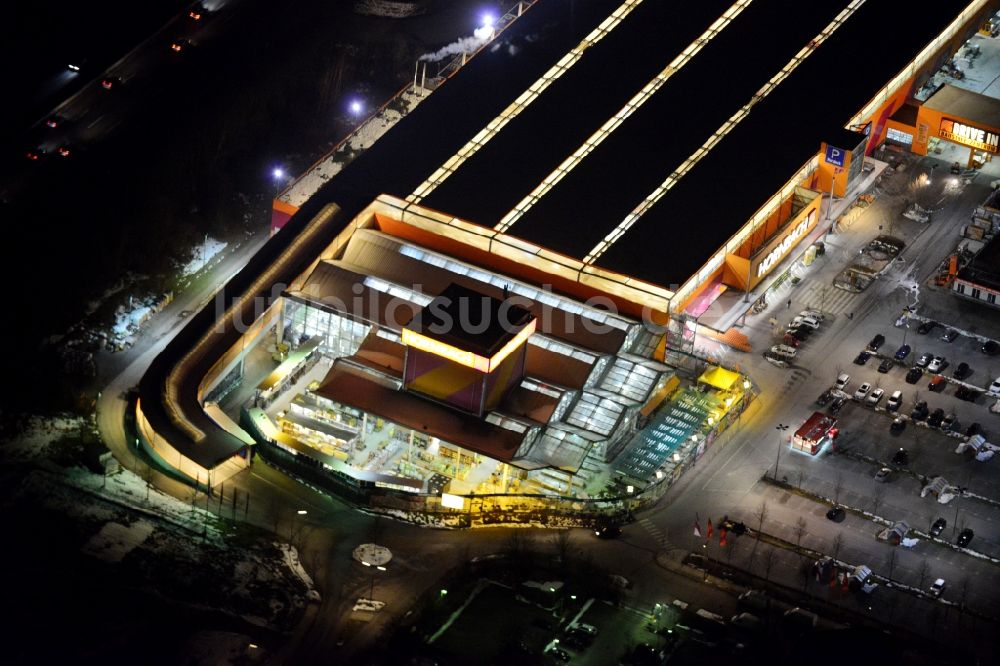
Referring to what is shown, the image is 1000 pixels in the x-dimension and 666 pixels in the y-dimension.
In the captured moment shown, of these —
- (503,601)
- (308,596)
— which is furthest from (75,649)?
(503,601)

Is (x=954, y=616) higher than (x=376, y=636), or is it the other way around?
(x=954, y=616)

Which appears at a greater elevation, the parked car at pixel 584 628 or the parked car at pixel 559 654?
the parked car at pixel 584 628

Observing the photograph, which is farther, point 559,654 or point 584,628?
point 584,628

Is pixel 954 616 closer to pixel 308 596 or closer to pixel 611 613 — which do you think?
pixel 611 613

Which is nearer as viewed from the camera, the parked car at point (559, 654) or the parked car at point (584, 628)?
the parked car at point (559, 654)

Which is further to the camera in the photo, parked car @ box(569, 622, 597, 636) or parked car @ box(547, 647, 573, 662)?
parked car @ box(569, 622, 597, 636)

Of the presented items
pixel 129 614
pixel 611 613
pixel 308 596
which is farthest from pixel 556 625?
pixel 129 614

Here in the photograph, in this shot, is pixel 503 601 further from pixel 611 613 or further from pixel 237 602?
pixel 237 602

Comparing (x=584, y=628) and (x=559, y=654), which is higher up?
(x=584, y=628)

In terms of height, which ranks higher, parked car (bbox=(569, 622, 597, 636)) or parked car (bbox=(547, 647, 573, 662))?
parked car (bbox=(569, 622, 597, 636))
